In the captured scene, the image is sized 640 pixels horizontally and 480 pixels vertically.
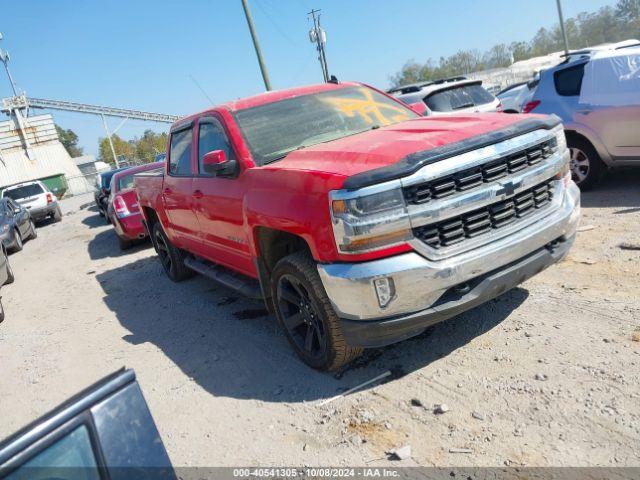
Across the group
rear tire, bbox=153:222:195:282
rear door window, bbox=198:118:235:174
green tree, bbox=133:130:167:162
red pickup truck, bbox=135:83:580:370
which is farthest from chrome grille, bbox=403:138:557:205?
green tree, bbox=133:130:167:162

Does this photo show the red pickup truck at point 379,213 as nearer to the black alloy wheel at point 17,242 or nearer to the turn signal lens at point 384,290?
the turn signal lens at point 384,290

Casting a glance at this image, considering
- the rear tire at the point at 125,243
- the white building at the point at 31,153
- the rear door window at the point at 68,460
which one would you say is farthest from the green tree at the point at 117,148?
the rear door window at the point at 68,460

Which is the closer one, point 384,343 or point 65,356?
point 384,343

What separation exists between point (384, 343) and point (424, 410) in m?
0.46

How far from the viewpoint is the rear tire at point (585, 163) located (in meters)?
7.02

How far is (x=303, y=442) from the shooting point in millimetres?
3121

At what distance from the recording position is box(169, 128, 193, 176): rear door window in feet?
18.0

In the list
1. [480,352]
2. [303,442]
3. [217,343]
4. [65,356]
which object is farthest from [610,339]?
[65,356]

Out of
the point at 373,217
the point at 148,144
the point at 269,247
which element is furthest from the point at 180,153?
the point at 148,144

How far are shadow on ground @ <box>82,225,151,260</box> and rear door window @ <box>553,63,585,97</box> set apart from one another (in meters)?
8.05

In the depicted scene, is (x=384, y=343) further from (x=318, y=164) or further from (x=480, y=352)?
(x=318, y=164)

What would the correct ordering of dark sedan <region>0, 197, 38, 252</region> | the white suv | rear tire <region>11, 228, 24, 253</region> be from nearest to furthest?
dark sedan <region>0, 197, 38, 252</region> → rear tire <region>11, 228, 24, 253</region> → the white suv

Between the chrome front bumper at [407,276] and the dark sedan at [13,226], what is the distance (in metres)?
11.4

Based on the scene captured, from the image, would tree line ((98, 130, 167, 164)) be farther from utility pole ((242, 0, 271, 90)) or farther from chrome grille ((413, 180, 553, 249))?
chrome grille ((413, 180, 553, 249))
